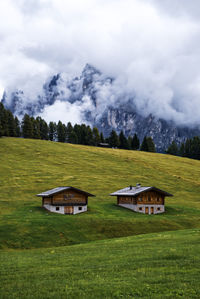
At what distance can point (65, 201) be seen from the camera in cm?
6862

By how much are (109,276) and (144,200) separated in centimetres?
5647

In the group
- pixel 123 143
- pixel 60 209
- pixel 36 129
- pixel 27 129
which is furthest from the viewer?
pixel 123 143

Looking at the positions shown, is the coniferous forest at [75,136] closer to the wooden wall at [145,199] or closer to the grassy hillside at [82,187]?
the grassy hillside at [82,187]

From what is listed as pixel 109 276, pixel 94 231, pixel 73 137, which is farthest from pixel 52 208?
pixel 73 137

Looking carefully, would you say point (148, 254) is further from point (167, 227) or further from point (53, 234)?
point (167, 227)

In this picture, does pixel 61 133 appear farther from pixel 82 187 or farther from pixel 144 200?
pixel 144 200

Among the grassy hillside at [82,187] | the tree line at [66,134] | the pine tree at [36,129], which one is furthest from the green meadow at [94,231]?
the tree line at [66,134]

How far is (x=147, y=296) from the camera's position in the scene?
16.0 metres

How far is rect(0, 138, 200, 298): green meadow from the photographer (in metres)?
18.4

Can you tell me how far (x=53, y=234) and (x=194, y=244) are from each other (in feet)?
80.1

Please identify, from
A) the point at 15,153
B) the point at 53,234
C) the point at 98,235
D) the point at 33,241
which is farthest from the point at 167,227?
the point at 15,153

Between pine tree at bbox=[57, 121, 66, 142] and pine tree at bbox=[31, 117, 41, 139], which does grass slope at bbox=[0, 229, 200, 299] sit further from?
pine tree at bbox=[57, 121, 66, 142]

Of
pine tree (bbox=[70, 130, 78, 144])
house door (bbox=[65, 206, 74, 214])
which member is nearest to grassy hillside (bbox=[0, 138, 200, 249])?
house door (bbox=[65, 206, 74, 214])

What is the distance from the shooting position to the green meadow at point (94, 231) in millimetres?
18438
